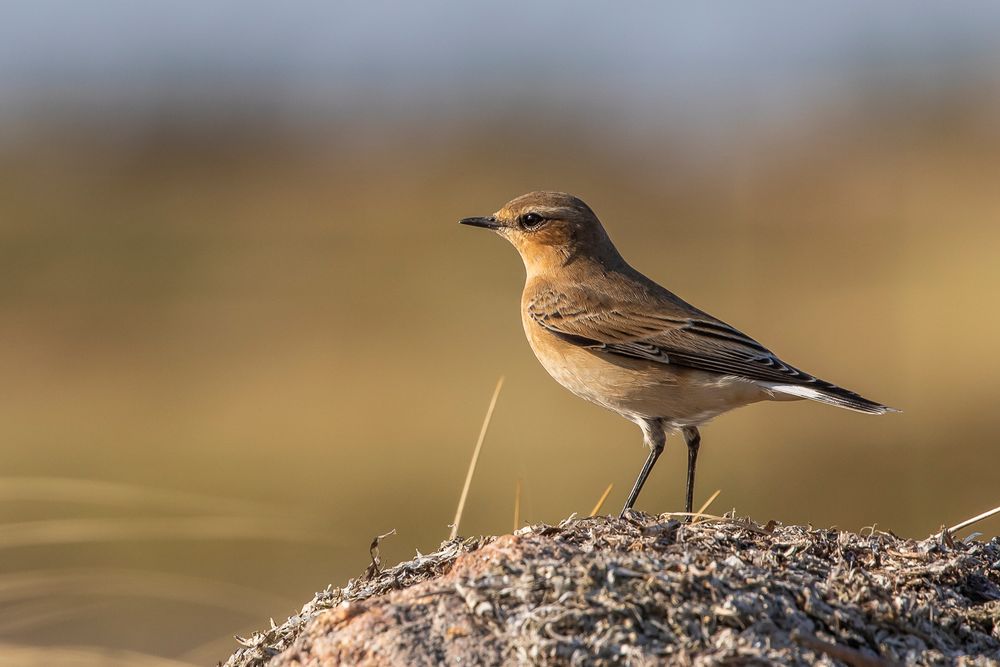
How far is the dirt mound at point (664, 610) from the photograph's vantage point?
2.95 metres

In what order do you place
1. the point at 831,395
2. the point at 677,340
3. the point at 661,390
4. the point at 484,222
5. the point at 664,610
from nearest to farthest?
the point at 664,610
the point at 831,395
the point at 661,390
the point at 677,340
the point at 484,222

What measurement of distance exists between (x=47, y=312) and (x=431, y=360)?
9937 mm

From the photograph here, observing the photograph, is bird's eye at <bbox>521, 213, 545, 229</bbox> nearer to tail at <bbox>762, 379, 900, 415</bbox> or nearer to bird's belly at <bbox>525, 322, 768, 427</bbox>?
bird's belly at <bbox>525, 322, 768, 427</bbox>

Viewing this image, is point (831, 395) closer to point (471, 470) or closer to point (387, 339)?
point (471, 470)

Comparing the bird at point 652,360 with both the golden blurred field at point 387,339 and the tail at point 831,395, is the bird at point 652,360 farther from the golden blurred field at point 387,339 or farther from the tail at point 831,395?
the golden blurred field at point 387,339

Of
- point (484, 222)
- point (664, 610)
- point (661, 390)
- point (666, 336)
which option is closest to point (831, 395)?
point (661, 390)

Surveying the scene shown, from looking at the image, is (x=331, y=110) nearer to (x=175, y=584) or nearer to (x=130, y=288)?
(x=130, y=288)

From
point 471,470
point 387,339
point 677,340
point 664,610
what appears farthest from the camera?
point 387,339

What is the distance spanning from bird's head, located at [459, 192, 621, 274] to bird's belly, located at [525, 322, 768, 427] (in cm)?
138

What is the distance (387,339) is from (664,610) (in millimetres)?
22902

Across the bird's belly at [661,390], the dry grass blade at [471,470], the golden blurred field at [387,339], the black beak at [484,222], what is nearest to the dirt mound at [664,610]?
the dry grass blade at [471,470]

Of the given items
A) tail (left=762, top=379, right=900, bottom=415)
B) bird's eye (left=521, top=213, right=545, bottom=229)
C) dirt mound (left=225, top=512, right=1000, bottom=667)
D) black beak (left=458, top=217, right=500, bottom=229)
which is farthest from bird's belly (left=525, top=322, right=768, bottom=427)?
dirt mound (left=225, top=512, right=1000, bottom=667)

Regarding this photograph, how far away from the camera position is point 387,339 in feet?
84.6

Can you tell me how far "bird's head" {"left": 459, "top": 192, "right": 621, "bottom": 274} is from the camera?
26.8 feet
